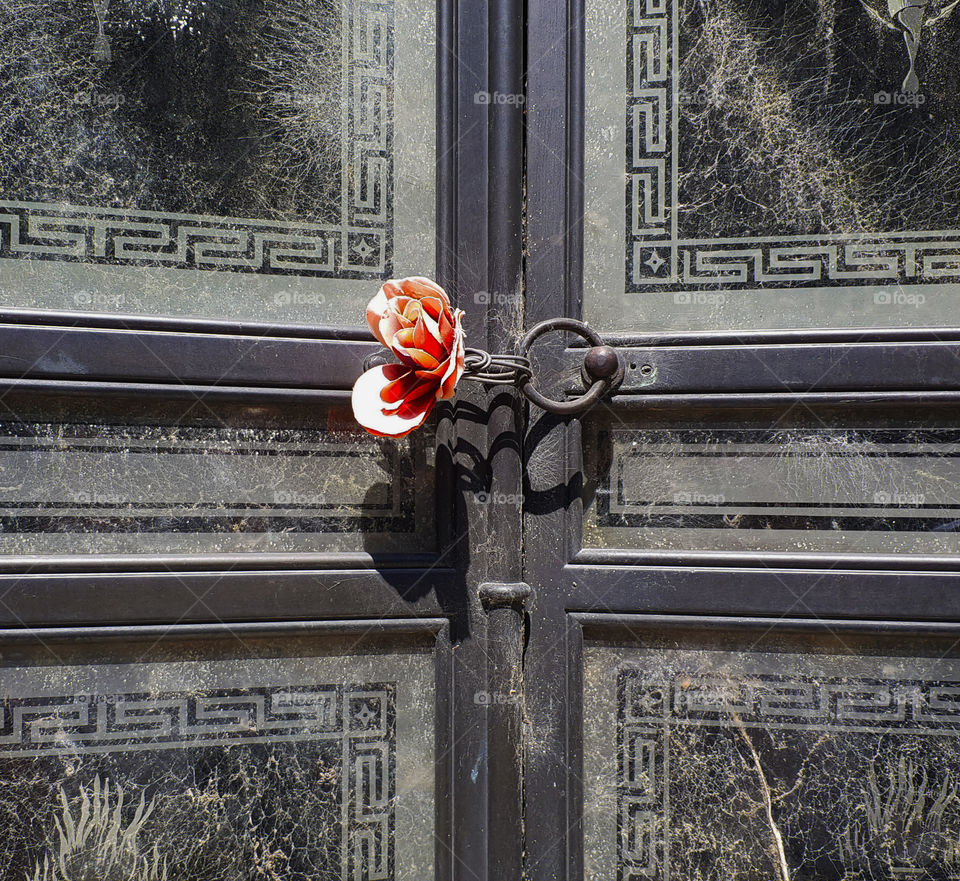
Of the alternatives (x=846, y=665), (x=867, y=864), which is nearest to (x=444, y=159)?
(x=846, y=665)

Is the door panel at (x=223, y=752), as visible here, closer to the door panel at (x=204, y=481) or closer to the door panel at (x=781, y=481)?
the door panel at (x=204, y=481)

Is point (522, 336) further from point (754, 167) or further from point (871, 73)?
point (871, 73)

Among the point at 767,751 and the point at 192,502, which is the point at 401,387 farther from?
the point at 767,751

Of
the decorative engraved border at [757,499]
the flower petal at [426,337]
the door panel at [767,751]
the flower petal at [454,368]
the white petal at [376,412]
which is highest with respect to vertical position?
the flower petal at [426,337]

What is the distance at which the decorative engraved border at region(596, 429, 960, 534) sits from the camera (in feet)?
2.53

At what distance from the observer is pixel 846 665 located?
2.53 feet

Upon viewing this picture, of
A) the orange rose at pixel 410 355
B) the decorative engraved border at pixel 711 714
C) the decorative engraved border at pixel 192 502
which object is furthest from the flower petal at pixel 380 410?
the decorative engraved border at pixel 711 714

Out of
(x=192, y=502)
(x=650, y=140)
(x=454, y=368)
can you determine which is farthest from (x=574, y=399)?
(x=192, y=502)

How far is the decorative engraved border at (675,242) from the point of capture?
0.78 m

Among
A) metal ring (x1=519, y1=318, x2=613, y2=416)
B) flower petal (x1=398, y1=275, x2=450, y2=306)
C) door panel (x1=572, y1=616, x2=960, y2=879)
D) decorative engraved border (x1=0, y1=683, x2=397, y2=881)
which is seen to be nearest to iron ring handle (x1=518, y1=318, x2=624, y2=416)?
metal ring (x1=519, y1=318, x2=613, y2=416)

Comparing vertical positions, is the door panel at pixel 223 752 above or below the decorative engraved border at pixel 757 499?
below

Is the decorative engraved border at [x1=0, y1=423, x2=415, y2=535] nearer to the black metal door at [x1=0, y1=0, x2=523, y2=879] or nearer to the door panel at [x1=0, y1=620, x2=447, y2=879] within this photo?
the black metal door at [x1=0, y1=0, x2=523, y2=879]

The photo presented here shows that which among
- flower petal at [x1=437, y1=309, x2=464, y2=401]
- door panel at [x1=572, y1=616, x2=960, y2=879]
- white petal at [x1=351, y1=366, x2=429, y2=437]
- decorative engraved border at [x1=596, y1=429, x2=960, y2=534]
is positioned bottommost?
door panel at [x1=572, y1=616, x2=960, y2=879]

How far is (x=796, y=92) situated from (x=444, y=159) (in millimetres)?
393
